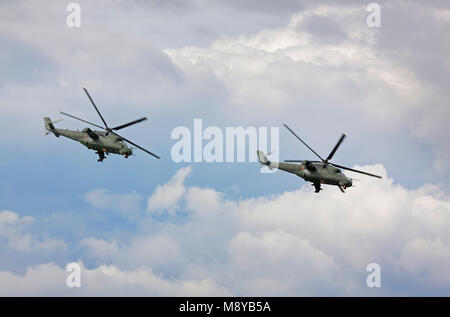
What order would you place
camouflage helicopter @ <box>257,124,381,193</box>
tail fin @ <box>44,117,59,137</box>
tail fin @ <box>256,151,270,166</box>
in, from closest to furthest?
camouflage helicopter @ <box>257,124,381,193</box> < tail fin @ <box>256,151,270,166</box> < tail fin @ <box>44,117,59,137</box>

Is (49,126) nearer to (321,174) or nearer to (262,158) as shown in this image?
(262,158)

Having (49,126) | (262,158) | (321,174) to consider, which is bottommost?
(321,174)

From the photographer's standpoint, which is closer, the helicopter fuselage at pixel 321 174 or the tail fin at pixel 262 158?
the helicopter fuselage at pixel 321 174

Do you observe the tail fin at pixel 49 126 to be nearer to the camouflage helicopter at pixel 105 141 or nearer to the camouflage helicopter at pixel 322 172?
the camouflage helicopter at pixel 105 141

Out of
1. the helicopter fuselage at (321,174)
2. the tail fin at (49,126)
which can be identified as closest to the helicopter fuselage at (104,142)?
the tail fin at (49,126)

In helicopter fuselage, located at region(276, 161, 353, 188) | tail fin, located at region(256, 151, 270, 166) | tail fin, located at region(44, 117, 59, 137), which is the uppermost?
tail fin, located at region(44, 117, 59, 137)

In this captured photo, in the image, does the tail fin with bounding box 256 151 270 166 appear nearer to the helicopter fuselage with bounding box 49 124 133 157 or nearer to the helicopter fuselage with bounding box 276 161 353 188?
the helicopter fuselage with bounding box 276 161 353 188

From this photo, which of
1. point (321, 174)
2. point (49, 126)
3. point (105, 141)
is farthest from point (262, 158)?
point (49, 126)

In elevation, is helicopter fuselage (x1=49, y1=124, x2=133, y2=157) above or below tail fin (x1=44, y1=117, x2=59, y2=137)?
below

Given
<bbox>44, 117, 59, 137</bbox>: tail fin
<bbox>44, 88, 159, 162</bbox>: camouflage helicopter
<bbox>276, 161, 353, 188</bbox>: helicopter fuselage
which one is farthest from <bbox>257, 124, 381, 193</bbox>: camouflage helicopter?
<bbox>44, 117, 59, 137</bbox>: tail fin

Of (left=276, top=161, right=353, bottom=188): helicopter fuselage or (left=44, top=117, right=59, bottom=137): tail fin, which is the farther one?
(left=44, top=117, right=59, bottom=137): tail fin
